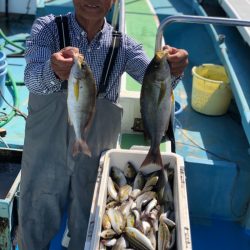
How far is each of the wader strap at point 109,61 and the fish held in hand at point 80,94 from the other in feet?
1.58

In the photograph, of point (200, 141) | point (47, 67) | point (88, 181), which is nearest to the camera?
point (47, 67)

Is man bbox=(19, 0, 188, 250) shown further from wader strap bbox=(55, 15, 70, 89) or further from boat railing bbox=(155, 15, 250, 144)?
boat railing bbox=(155, 15, 250, 144)

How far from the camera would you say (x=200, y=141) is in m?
4.29

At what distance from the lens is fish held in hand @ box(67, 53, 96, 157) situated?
1.95 m

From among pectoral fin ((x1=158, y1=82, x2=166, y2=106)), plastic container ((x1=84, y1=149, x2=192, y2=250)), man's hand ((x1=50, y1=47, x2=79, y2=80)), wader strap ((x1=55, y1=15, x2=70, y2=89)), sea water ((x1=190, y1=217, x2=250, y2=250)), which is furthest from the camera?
sea water ((x1=190, y1=217, x2=250, y2=250))

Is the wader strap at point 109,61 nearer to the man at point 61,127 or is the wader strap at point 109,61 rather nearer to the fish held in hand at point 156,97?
the man at point 61,127

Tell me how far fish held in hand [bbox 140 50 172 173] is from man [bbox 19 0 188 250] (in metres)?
0.13

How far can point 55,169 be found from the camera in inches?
111

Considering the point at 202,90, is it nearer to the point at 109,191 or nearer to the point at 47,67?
the point at 109,191

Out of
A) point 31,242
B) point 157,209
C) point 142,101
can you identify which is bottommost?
point 31,242

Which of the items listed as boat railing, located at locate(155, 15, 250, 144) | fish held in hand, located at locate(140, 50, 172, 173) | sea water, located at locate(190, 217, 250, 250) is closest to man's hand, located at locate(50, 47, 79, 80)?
fish held in hand, located at locate(140, 50, 172, 173)

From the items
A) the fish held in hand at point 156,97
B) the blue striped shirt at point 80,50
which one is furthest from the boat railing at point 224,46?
the fish held in hand at point 156,97

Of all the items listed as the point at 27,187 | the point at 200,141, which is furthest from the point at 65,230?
the point at 200,141

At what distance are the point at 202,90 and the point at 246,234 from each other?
168 centimetres
